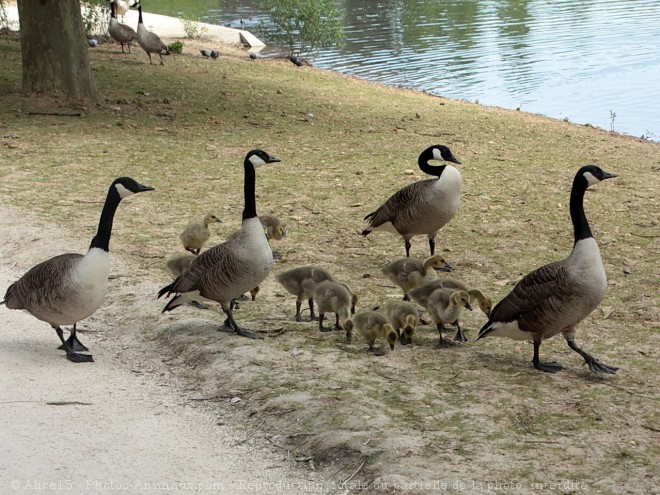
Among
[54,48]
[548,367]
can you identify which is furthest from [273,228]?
[54,48]

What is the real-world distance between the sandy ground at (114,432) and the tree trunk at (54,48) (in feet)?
30.3

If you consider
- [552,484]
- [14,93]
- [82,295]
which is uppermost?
[14,93]

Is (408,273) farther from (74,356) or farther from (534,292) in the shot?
(74,356)

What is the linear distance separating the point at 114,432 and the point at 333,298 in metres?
2.31

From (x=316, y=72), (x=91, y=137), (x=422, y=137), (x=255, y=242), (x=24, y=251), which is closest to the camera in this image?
(x=255, y=242)

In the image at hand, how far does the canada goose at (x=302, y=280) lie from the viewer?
7.75 metres

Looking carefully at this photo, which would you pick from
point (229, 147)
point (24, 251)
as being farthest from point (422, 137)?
point (24, 251)

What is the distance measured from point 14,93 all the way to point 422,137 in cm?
771

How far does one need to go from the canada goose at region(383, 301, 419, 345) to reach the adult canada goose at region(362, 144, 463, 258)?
82.1 inches

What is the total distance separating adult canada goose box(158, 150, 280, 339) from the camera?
22.8ft

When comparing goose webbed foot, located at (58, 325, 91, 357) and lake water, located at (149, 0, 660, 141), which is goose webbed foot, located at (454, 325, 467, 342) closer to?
goose webbed foot, located at (58, 325, 91, 357)

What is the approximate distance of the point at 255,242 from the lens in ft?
22.9

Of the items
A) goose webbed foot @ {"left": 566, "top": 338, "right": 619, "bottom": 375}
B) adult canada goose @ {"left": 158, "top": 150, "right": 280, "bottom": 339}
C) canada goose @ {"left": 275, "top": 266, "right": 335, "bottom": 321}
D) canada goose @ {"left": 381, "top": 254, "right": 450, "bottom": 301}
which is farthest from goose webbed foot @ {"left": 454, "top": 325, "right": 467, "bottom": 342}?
adult canada goose @ {"left": 158, "top": 150, "right": 280, "bottom": 339}

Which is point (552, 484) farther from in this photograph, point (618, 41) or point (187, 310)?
point (618, 41)
